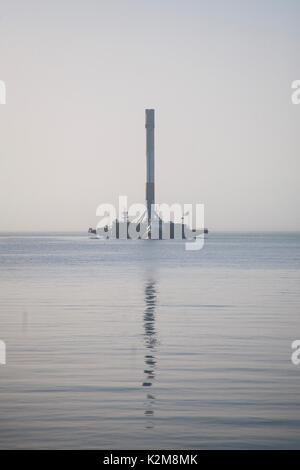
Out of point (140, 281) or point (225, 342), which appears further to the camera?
point (140, 281)

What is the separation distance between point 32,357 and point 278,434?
914 centimetres

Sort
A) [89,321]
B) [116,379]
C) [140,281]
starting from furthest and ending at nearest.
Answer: [140,281]
[89,321]
[116,379]

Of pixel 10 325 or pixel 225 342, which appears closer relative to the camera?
pixel 225 342

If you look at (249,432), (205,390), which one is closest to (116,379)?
(205,390)

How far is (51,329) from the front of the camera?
2700cm

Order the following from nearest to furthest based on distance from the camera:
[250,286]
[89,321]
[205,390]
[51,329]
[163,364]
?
[205,390], [163,364], [51,329], [89,321], [250,286]

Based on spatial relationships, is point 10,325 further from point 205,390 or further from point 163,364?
point 205,390

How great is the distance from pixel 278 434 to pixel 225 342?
11.1 meters

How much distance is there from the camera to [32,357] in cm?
2073

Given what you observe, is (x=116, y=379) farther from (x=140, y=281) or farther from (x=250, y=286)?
(x=140, y=281)

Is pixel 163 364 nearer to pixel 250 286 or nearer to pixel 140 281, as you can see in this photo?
pixel 250 286
